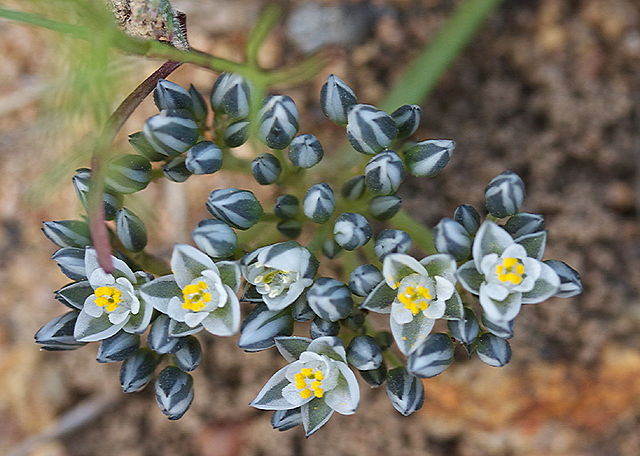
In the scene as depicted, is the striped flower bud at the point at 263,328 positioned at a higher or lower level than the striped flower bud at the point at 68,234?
lower

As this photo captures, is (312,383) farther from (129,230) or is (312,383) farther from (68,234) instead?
(68,234)

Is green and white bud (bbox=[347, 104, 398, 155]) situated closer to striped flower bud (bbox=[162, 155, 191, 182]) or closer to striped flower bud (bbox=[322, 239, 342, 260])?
→ striped flower bud (bbox=[322, 239, 342, 260])

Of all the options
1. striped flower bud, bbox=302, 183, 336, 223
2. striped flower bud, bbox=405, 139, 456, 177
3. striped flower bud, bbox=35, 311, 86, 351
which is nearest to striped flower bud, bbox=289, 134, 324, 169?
striped flower bud, bbox=302, 183, 336, 223

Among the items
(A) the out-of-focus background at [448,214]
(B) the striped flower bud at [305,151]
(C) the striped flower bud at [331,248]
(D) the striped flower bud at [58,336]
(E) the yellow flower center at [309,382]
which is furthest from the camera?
(A) the out-of-focus background at [448,214]

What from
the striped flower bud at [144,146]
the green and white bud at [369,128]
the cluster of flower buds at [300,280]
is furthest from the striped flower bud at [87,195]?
the green and white bud at [369,128]

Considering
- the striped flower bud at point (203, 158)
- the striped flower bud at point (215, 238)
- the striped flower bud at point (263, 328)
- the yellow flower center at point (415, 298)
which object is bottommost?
the striped flower bud at point (263, 328)

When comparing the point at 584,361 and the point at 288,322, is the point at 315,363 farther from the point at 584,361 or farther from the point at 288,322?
the point at 584,361

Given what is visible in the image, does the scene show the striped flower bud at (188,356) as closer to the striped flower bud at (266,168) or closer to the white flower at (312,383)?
the white flower at (312,383)

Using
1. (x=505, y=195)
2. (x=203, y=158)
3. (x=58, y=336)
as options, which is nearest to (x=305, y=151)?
(x=203, y=158)
